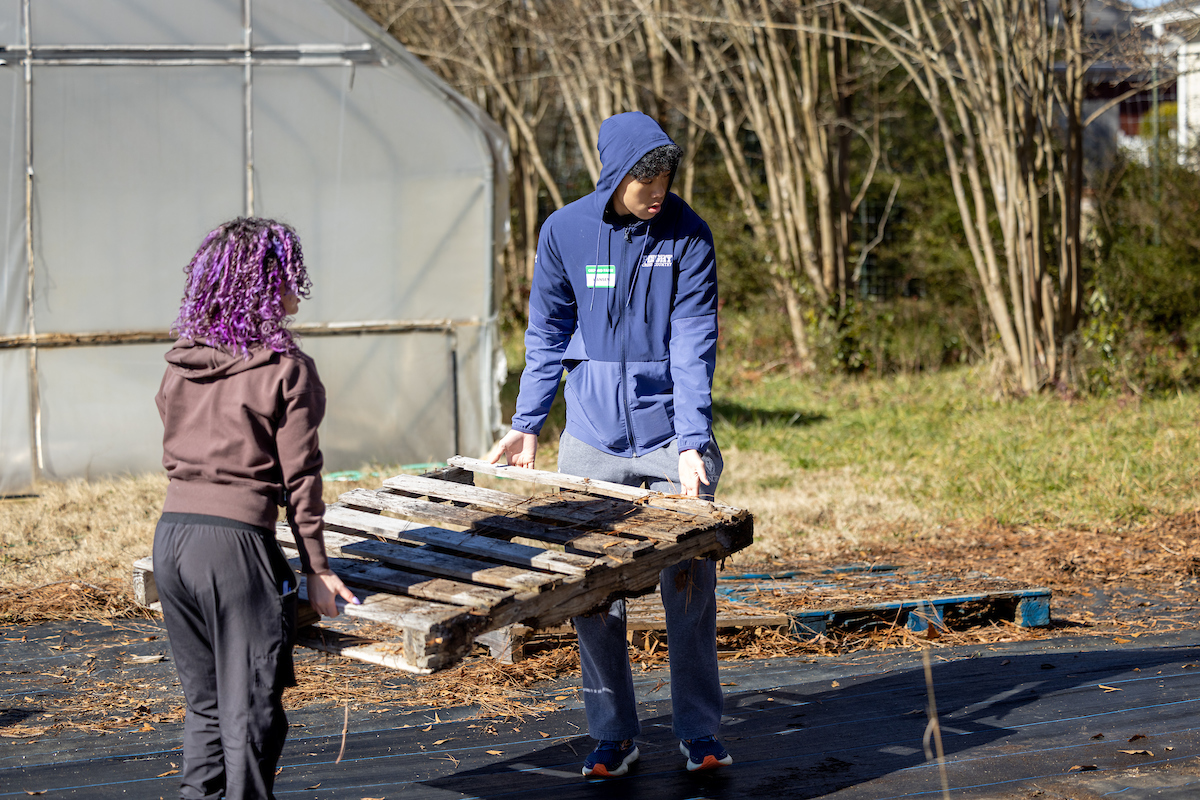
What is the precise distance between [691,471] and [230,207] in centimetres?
586

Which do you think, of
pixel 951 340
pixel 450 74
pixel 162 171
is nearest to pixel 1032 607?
pixel 162 171

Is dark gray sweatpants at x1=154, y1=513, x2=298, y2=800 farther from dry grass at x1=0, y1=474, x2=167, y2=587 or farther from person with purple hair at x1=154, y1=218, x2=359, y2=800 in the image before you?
dry grass at x1=0, y1=474, x2=167, y2=587

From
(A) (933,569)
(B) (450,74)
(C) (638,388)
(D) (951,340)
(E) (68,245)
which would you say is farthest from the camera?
(B) (450,74)

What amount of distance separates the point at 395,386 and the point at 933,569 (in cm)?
420

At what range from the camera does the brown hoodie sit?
2531mm

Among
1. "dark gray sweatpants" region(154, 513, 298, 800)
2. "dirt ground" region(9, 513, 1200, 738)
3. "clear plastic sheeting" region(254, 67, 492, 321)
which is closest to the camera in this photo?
"dark gray sweatpants" region(154, 513, 298, 800)

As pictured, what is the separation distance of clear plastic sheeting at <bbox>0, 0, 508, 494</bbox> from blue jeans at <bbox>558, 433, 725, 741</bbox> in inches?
204

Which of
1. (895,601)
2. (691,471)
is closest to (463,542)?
(691,471)

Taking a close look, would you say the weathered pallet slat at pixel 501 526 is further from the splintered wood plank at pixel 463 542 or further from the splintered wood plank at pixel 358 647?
the splintered wood plank at pixel 358 647

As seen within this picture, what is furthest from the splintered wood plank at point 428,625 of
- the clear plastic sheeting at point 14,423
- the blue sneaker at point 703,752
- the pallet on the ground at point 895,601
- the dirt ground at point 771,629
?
the clear plastic sheeting at point 14,423

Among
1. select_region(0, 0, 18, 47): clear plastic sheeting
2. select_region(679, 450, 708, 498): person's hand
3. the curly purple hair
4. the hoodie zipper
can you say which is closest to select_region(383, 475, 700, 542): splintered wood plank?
select_region(679, 450, 708, 498): person's hand

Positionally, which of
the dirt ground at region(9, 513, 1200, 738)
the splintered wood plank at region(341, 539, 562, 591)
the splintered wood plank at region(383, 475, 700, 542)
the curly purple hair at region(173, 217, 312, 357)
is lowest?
the dirt ground at region(9, 513, 1200, 738)

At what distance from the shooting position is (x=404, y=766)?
3557 mm

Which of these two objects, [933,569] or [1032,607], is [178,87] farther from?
[1032,607]
